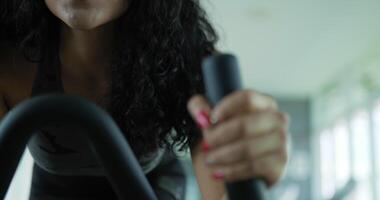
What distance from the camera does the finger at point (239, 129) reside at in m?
0.37

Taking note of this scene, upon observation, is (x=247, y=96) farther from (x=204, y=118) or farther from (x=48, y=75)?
(x=48, y=75)

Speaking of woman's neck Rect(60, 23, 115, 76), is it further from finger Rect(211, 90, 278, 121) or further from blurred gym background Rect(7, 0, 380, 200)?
blurred gym background Rect(7, 0, 380, 200)

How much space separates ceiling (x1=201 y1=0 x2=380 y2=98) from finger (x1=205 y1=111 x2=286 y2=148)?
3.23 meters

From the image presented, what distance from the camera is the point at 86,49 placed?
91 centimetres

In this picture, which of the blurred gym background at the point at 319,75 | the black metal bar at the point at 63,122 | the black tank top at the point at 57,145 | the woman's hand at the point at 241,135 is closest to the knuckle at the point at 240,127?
the woman's hand at the point at 241,135

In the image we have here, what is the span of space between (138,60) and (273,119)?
1.74ft

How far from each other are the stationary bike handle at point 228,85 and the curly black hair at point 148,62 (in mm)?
496

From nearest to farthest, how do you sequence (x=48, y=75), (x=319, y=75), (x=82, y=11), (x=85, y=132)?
(x=85, y=132)
(x=82, y=11)
(x=48, y=75)
(x=319, y=75)

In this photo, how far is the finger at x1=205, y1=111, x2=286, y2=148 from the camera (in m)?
0.37

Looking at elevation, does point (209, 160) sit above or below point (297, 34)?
above

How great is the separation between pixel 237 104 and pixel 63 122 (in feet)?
0.50

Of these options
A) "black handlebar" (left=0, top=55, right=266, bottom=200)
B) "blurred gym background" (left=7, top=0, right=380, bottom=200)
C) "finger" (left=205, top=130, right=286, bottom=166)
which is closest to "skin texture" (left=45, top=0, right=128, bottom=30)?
"black handlebar" (left=0, top=55, right=266, bottom=200)

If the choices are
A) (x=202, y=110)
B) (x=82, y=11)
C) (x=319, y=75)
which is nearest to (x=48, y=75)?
(x=82, y=11)

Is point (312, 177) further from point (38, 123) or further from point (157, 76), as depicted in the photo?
point (38, 123)
